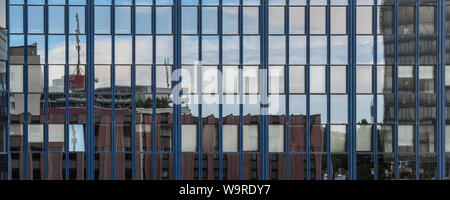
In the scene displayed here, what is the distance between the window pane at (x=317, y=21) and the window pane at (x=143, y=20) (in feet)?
21.8

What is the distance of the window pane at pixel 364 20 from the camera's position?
21844mm

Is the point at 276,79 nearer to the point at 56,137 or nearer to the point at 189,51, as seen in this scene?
the point at 189,51

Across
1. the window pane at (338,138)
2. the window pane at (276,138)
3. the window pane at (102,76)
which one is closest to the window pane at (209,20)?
the window pane at (102,76)

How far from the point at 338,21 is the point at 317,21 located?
861 millimetres

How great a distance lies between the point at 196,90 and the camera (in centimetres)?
2173

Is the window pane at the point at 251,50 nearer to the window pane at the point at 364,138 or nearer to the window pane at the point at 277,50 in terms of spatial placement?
the window pane at the point at 277,50

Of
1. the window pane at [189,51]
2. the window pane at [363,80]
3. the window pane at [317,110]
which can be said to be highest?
the window pane at [189,51]

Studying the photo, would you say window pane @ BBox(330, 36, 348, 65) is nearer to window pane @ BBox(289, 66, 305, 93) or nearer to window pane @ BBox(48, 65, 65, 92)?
window pane @ BBox(289, 66, 305, 93)

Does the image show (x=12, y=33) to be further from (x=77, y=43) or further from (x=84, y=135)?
(x=84, y=135)

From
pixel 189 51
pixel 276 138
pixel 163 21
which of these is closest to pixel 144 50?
pixel 163 21

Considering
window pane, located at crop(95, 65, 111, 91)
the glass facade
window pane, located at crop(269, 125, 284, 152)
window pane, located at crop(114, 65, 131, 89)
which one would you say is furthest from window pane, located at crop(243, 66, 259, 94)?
window pane, located at crop(95, 65, 111, 91)

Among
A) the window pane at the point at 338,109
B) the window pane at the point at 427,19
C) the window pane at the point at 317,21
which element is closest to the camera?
the window pane at the point at 338,109

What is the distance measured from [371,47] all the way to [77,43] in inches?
475

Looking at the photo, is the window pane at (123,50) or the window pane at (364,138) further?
Result: the window pane at (123,50)
